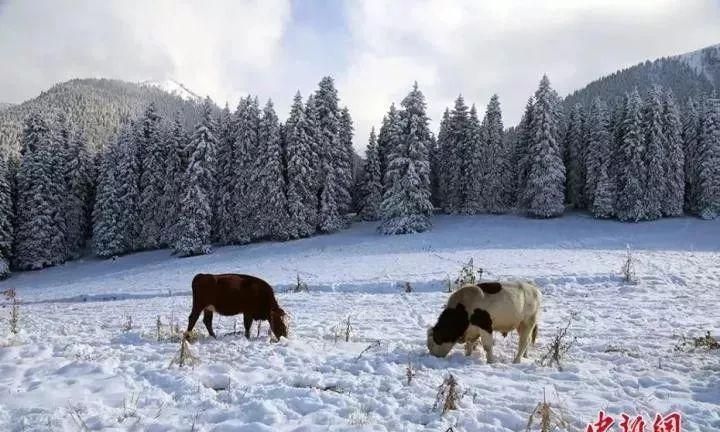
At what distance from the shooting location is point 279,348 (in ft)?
30.6

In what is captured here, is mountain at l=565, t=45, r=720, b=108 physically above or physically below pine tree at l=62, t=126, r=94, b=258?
above

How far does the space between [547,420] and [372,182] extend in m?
47.6

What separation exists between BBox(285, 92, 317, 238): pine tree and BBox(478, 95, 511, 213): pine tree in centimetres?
1669

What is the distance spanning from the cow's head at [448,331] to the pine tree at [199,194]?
38452 mm

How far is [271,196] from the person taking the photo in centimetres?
4588

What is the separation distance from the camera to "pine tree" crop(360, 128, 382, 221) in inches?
2068

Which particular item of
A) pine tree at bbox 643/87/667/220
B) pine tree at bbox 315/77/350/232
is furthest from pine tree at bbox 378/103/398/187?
pine tree at bbox 643/87/667/220

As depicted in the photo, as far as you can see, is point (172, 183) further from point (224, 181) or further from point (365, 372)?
point (365, 372)

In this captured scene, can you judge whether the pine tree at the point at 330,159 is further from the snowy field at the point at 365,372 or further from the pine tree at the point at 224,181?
the snowy field at the point at 365,372

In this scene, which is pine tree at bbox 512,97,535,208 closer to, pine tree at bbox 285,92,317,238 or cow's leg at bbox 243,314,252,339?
pine tree at bbox 285,92,317,238

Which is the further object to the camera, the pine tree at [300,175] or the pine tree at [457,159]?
the pine tree at [457,159]

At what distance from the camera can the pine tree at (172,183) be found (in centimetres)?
4738

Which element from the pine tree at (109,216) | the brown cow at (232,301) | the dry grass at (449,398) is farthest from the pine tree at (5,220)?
the dry grass at (449,398)

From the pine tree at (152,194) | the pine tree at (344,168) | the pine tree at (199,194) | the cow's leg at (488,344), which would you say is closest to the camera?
the cow's leg at (488,344)
